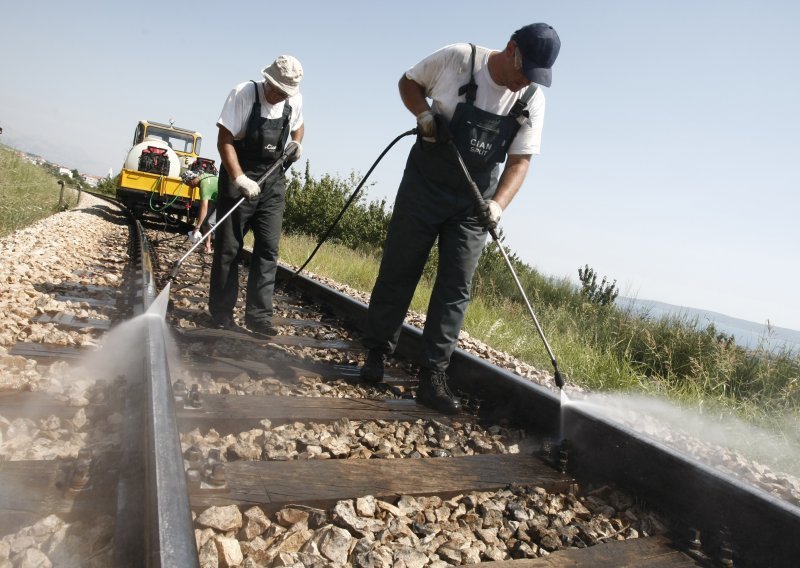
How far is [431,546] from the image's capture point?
187cm

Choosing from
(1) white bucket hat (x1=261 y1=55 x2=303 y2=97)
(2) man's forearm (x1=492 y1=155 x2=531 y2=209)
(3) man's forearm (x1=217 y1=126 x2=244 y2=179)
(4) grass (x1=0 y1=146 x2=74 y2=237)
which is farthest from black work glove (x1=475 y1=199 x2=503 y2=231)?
(4) grass (x1=0 y1=146 x2=74 y2=237)

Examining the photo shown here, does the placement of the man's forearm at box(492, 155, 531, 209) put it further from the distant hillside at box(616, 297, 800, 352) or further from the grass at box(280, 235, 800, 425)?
the distant hillside at box(616, 297, 800, 352)

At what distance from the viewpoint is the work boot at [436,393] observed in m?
3.13

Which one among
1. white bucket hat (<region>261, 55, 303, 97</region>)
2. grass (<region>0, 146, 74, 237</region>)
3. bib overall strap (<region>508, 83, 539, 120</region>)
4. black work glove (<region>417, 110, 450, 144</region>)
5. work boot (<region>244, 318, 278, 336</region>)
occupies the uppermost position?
white bucket hat (<region>261, 55, 303, 97</region>)

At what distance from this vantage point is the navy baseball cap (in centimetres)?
287

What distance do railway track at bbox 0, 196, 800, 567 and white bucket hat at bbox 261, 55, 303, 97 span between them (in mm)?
1606

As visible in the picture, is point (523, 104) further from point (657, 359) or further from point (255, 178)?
point (657, 359)

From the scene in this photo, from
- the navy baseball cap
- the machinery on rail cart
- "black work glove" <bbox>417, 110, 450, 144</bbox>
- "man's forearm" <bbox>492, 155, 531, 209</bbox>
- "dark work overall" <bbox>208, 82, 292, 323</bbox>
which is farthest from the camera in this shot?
the machinery on rail cart

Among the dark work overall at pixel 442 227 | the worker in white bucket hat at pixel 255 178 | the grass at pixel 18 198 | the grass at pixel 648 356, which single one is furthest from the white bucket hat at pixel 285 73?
the grass at pixel 18 198

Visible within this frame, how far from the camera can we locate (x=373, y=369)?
3410mm

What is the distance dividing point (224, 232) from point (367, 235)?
11.9m

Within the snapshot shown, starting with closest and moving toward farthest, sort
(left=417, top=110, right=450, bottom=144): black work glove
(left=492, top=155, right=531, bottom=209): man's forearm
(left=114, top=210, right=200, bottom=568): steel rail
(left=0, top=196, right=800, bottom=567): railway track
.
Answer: (left=114, top=210, right=200, bottom=568): steel rail < (left=0, top=196, right=800, bottom=567): railway track < (left=417, top=110, right=450, bottom=144): black work glove < (left=492, top=155, right=531, bottom=209): man's forearm

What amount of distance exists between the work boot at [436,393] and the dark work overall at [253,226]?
4.97 feet

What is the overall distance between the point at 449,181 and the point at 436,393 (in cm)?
114
